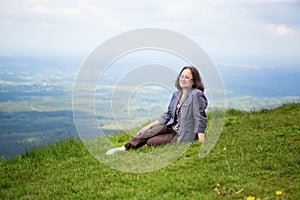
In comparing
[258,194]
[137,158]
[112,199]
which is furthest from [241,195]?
[137,158]

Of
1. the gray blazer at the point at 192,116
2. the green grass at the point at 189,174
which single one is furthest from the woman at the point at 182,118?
the green grass at the point at 189,174

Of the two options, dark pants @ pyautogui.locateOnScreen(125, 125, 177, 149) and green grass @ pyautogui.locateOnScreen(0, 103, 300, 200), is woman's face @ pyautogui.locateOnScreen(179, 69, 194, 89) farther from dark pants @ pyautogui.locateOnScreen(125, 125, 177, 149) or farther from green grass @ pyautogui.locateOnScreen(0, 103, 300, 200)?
green grass @ pyautogui.locateOnScreen(0, 103, 300, 200)

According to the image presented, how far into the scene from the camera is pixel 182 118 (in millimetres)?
9266

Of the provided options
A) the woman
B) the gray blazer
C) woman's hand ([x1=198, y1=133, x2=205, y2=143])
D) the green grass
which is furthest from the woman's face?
the green grass

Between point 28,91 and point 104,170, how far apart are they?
8823cm

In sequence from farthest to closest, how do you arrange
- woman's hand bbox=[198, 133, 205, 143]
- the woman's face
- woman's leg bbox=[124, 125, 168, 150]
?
woman's leg bbox=[124, 125, 168, 150] < the woman's face < woman's hand bbox=[198, 133, 205, 143]

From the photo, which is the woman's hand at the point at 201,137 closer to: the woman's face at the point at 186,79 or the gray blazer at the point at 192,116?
the gray blazer at the point at 192,116

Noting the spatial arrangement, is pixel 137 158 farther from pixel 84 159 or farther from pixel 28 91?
pixel 28 91

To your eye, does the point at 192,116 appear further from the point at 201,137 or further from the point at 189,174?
the point at 189,174

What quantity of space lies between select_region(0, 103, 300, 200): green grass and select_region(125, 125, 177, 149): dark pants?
0.23 metres

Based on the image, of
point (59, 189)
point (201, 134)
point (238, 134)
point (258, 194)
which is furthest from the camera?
point (238, 134)

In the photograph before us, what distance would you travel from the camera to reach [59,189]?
24.6ft

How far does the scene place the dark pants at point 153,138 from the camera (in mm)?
9461

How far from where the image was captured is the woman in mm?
9195
